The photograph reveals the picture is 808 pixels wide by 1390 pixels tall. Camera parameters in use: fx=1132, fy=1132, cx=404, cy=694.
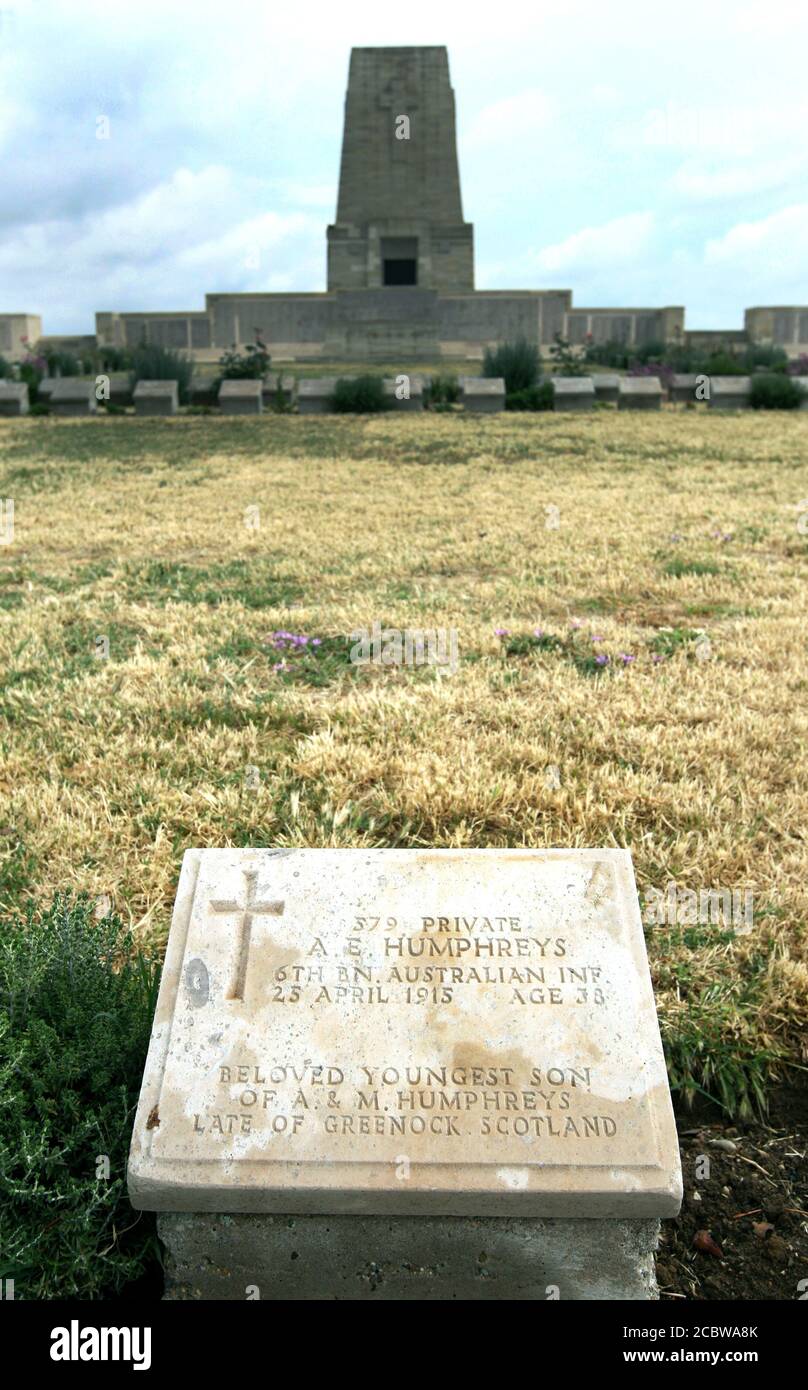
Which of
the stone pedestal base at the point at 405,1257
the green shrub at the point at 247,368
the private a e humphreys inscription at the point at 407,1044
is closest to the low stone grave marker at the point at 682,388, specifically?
the green shrub at the point at 247,368

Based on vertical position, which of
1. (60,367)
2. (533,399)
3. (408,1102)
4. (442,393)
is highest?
(60,367)

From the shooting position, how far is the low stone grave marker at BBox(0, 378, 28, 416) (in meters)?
17.3

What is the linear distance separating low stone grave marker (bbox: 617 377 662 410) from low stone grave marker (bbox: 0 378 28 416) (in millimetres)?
9260

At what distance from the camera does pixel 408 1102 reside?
73.6 inches

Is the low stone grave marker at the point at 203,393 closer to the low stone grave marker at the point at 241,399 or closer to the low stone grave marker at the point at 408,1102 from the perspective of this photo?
the low stone grave marker at the point at 241,399

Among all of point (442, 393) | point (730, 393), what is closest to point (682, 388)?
point (730, 393)

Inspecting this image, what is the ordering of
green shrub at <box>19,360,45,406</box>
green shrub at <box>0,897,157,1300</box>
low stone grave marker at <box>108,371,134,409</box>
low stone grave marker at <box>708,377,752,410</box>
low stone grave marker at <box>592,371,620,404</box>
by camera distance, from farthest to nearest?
green shrub at <box>19,360,45,406</box> < low stone grave marker at <box>108,371,134,409</box> < low stone grave marker at <box>592,371,620,404</box> < low stone grave marker at <box>708,377,752,410</box> < green shrub at <box>0,897,157,1300</box>

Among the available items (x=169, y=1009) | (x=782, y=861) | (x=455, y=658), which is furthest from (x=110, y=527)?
(x=169, y=1009)

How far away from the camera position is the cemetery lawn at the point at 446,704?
10.1 feet

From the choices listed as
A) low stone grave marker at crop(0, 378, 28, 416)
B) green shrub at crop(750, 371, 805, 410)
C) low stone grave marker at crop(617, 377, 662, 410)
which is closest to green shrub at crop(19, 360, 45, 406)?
low stone grave marker at crop(0, 378, 28, 416)

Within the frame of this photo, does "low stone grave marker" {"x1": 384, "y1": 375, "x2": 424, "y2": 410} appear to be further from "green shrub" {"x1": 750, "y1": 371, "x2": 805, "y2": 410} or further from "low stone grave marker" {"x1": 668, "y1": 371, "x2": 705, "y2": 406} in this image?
"green shrub" {"x1": 750, "y1": 371, "x2": 805, "y2": 410}

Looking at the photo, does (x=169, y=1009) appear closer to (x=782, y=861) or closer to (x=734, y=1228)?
(x=734, y=1228)

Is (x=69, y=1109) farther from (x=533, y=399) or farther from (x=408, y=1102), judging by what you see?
(x=533, y=399)

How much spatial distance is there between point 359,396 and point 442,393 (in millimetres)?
1490
